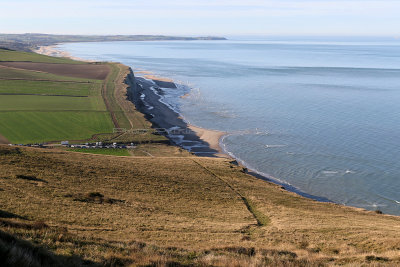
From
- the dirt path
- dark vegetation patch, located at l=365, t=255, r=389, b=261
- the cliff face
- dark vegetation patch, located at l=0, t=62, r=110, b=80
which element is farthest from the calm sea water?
the dirt path

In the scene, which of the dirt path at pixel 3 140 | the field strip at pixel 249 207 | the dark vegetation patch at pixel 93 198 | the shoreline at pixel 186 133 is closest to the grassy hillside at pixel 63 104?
the dirt path at pixel 3 140

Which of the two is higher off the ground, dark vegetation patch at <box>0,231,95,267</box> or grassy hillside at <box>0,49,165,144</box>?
dark vegetation patch at <box>0,231,95,267</box>

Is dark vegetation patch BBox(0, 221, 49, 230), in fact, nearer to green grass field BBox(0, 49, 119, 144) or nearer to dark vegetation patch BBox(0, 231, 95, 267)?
dark vegetation patch BBox(0, 231, 95, 267)

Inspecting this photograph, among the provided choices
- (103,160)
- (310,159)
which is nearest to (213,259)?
(103,160)

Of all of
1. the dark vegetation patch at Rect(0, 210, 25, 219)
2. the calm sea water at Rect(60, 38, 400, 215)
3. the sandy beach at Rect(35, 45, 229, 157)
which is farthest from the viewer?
the sandy beach at Rect(35, 45, 229, 157)

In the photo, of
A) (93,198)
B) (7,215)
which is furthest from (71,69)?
(7,215)

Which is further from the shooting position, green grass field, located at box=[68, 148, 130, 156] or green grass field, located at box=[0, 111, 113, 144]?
green grass field, located at box=[0, 111, 113, 144]

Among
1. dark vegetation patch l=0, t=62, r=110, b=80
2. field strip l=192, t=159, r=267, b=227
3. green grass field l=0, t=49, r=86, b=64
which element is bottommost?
field strip l=192, t=159, r=267, b=227

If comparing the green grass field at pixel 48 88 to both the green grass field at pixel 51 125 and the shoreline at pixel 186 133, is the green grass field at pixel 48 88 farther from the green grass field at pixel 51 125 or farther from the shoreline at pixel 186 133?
the green grass field at pixel 51 125
